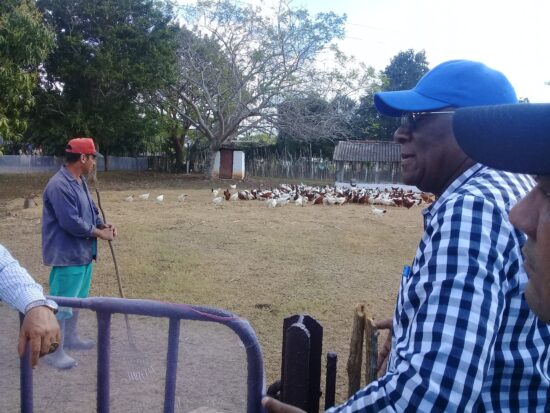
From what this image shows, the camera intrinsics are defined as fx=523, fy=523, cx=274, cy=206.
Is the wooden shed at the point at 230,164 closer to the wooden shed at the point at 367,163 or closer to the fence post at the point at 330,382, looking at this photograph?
the wooden shed at the point at 367,163

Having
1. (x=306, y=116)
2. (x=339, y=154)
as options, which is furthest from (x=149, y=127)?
(x=339, y=154)

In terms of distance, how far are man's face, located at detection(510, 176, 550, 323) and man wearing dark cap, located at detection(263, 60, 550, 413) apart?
0.29 feet

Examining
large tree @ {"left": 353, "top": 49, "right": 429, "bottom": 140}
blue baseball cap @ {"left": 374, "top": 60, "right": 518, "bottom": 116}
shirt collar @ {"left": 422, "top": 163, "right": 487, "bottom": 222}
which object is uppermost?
large tree @ {"left": 353, "top": 49, "right": 429, "bottom": 140}

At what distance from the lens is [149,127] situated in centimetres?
2695

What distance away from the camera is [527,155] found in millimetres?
958

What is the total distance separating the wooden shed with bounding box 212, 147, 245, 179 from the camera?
30.4 m

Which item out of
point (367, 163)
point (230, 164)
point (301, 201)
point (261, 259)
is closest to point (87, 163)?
point (261, 259)

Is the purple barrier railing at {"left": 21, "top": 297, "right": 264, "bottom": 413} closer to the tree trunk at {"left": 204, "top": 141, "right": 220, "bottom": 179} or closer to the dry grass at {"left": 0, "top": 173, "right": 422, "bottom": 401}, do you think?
the dry grass at {"left": 0, "top": 173, "right": 422, "bottom": 401}

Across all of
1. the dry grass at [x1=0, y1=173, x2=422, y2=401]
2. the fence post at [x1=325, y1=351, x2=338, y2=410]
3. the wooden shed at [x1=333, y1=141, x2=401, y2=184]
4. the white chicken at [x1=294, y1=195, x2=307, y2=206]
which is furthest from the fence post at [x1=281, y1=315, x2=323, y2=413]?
the wooden shed at [x1=333, y1=141, x2=401, y2=184]

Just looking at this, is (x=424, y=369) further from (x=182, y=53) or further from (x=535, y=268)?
(x=182, y=53)

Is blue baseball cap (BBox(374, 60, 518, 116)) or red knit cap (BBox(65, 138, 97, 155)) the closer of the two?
blue baseball cap (BBox(374, 60, 518, 116))

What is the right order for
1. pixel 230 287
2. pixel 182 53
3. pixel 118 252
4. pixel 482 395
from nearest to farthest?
pixel 482 395, pixel 230 287, pixel 118 252, pixel 182 53

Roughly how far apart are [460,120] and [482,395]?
2.14ft

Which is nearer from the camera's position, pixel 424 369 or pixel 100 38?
pixel 424 369
